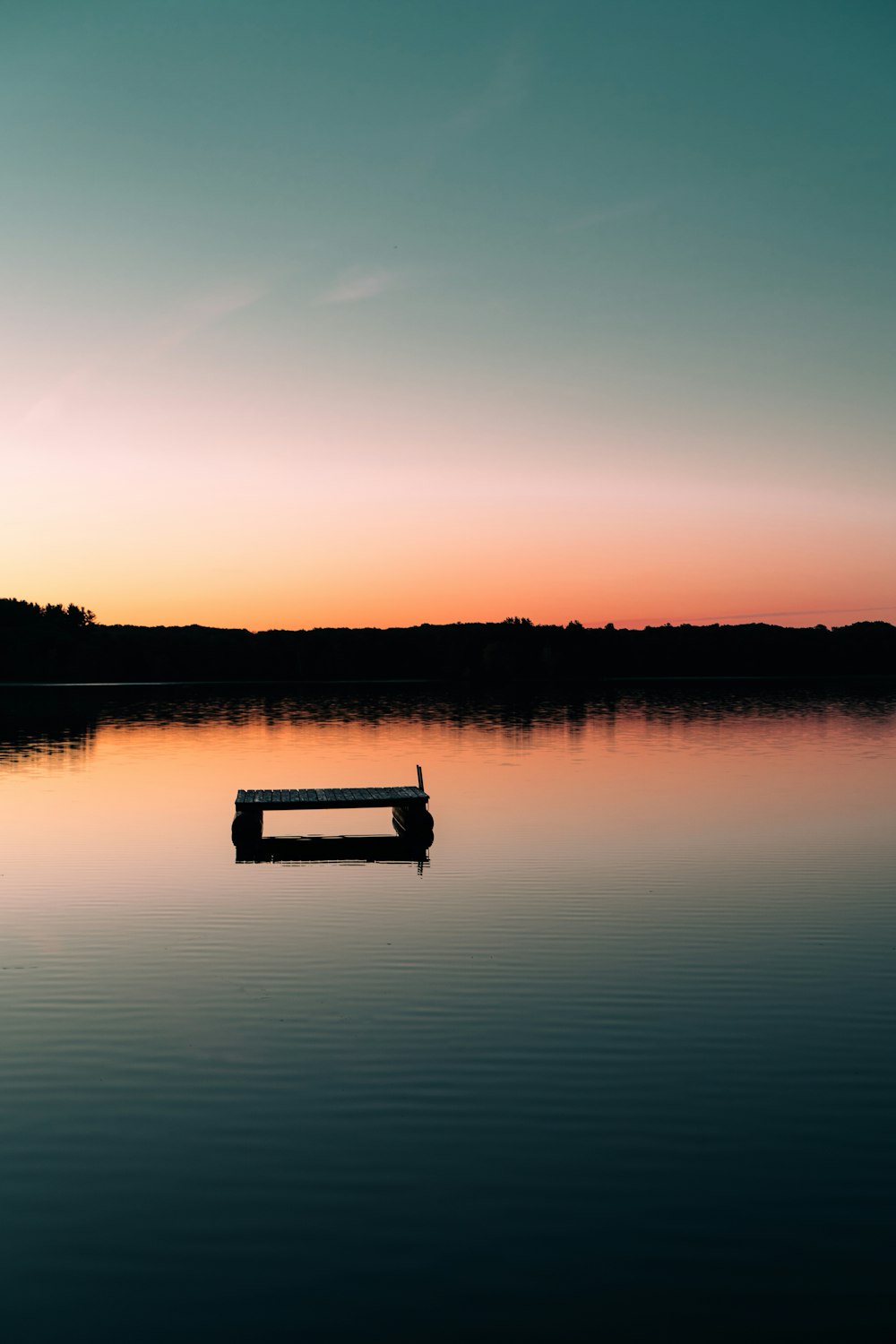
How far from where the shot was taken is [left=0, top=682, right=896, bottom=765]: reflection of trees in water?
274 feet

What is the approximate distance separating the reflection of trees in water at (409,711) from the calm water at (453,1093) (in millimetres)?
41745

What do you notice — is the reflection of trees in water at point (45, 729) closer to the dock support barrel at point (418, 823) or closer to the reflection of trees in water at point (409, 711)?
the reflection of trees in water at point (409, 711)

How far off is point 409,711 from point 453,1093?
99.3 m

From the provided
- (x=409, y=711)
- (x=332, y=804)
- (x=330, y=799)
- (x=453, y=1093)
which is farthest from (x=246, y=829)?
(x=409, y=711)

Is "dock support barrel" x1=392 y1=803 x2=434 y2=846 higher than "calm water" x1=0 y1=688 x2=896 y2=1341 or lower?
higher

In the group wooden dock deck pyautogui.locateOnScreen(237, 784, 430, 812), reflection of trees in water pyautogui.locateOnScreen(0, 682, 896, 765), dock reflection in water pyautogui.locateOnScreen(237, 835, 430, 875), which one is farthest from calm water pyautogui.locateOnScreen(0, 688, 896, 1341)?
reflection of trees in water pyautogui.locateOnScreen(0, 682, 896, 765)

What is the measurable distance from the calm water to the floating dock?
0.99 meters

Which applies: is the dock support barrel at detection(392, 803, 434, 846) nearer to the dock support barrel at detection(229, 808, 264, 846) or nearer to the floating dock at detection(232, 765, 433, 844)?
the floating dock at detection(232, 765, 433, 844)

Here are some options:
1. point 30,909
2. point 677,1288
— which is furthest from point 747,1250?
point 30,909

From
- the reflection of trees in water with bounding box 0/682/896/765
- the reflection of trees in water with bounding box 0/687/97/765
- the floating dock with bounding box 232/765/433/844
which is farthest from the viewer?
the reflection of trees in water with bounding box 0/682/896/765

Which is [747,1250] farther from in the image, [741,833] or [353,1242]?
[741,833]

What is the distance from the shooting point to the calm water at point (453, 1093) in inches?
329

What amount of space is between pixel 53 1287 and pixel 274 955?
9837 mm

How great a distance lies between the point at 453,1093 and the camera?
39.3 ft
